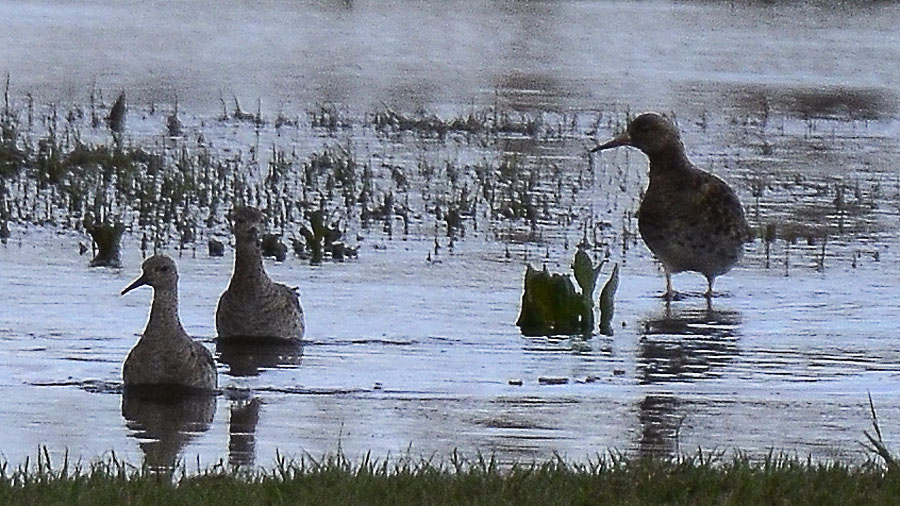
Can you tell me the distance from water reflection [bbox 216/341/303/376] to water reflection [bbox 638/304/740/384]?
179 cm

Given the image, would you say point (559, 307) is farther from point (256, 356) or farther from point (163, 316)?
point (163, 316)

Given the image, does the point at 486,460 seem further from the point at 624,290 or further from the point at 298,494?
the point at 624,290

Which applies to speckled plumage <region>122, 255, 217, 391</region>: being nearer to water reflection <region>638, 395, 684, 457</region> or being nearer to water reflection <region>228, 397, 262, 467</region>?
water reflection <region>228, 397, 262, 467</region>

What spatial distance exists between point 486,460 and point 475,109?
55.5ft

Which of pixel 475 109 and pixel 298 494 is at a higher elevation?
pixel 475 109

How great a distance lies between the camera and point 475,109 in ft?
82.1

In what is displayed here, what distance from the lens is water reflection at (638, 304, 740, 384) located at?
10.9m

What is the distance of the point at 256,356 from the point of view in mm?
11195

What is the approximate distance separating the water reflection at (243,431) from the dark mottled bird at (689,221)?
4.09 meters

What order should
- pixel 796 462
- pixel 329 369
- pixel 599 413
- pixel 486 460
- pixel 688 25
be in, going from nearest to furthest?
pixel 796 462, pixel 486 460, pixel 599 413, pixel 329 369, pixel 688 25

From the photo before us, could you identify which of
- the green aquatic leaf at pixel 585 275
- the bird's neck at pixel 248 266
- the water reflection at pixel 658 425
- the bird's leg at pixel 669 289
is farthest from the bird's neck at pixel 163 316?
the bird's leg at pixel 669 289

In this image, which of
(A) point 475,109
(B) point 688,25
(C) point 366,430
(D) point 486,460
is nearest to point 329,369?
(C) point 366,430

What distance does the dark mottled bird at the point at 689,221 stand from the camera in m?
13.2

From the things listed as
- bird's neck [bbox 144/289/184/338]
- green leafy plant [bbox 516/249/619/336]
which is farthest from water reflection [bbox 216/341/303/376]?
green leafy plant [bbox 516/249/619/336]
